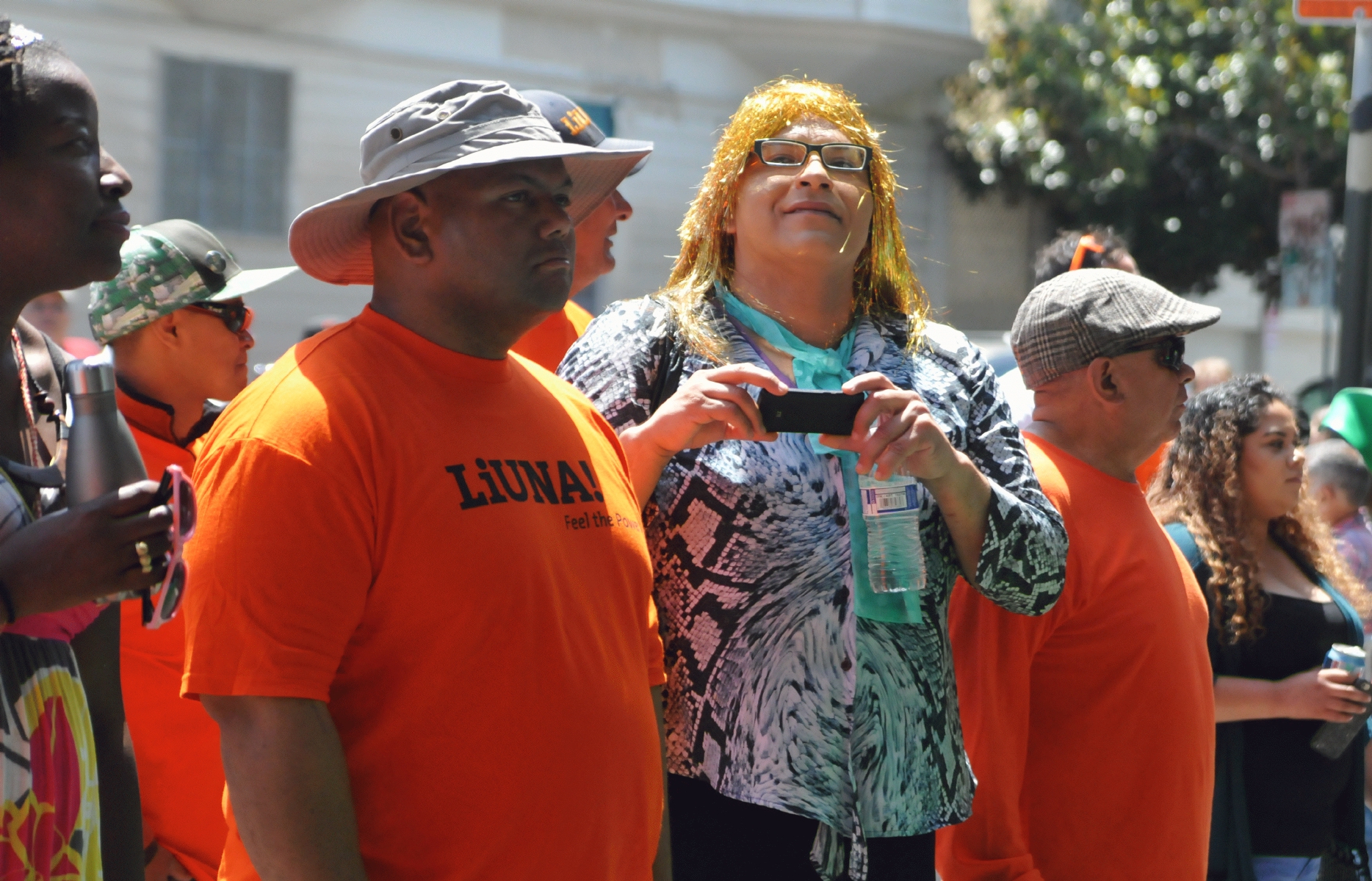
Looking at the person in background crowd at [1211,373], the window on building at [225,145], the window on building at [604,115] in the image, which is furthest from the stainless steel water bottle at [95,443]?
the window on building at [604,115]

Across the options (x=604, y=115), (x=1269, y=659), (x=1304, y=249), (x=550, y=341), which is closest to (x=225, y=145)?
(x=604, y=115)

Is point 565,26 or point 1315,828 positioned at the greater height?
point 565,26

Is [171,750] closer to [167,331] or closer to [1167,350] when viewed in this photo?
[167,331]

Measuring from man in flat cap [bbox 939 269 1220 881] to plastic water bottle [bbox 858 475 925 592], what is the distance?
1.41 ft

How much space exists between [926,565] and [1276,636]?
67.7 inches

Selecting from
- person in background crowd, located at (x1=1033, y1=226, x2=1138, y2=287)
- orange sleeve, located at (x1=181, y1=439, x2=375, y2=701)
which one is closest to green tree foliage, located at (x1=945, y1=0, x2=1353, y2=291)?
person in background crowd, located at (x1=1033, y1=226, x2=1138, y2=287)

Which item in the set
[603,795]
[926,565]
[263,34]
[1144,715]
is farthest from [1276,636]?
[263,34]

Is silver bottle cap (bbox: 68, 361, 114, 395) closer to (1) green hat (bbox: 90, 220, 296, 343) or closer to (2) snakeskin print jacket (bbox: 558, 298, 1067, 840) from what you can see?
(2) snakeskin print jacket (bbox: 558, 298, 1067, 840)

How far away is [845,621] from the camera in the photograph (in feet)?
8.18

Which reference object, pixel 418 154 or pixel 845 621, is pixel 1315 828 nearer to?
pixel 845 621

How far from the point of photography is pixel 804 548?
2.50 metres

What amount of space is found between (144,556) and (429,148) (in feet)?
2.43

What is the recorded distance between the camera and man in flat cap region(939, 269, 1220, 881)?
279 cm

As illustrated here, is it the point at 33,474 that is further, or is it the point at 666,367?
the point at 666,367
